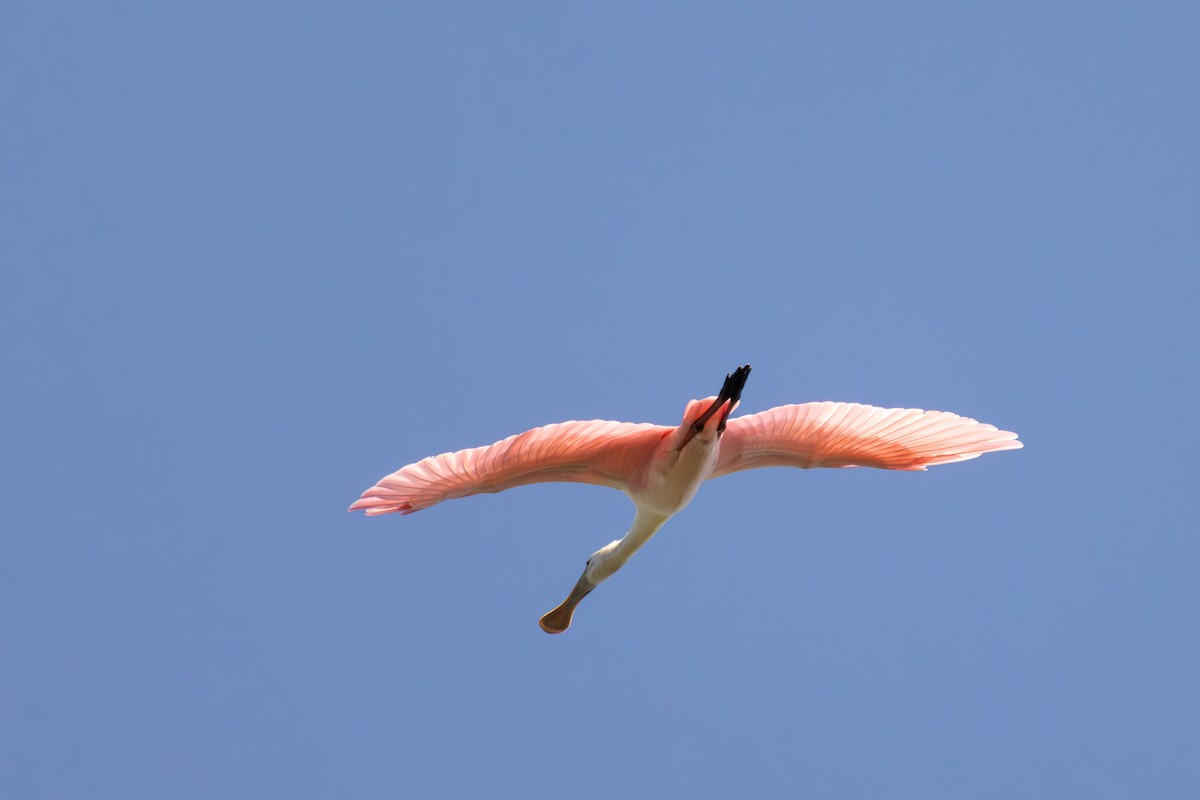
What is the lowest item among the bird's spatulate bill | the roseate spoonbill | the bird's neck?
the bird's spatulate bill

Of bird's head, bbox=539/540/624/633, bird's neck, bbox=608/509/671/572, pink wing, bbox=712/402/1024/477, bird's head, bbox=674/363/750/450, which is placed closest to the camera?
bird's head, bbox=674/363/750/450

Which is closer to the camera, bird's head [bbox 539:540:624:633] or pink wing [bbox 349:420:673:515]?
pink wing [bbox 349:420:673:515]

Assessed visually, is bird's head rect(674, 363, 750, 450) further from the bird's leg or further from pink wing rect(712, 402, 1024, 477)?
the bird's leg

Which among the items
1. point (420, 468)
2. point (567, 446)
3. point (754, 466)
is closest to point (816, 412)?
point (754, 466)

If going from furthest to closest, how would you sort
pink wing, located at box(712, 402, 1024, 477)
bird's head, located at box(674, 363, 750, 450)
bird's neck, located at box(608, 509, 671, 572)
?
bird's neck, located at box(608, 509, 671, 572)
pink wing, located at box(712, 402, 1024, 477)
bird's head, located at box(674, 363, 750, 450)

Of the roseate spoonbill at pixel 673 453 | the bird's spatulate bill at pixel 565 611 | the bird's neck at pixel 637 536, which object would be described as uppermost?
the roseate spoonbill at pixel 673 453

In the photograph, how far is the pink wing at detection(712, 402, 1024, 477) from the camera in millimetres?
13195

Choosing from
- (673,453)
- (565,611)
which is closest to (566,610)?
(565,611)

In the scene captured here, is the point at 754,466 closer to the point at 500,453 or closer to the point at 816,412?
the point at 816,412

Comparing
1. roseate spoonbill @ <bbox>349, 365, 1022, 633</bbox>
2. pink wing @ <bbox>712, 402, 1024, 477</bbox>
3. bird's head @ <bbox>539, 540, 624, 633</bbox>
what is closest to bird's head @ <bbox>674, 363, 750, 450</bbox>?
roseate spoonbill @ <bbox>349, 365, 1022, 633</bbox>

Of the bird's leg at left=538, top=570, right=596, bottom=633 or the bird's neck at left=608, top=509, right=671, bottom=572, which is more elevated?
the bird's neck at left=608, top=509, right=671, bottom=572

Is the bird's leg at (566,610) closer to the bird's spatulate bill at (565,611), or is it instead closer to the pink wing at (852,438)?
the bird's spatulate bill at (565,611)

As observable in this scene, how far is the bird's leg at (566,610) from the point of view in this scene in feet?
46.1

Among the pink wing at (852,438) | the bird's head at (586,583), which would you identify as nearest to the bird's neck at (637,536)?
the bird's head at (586,583)
